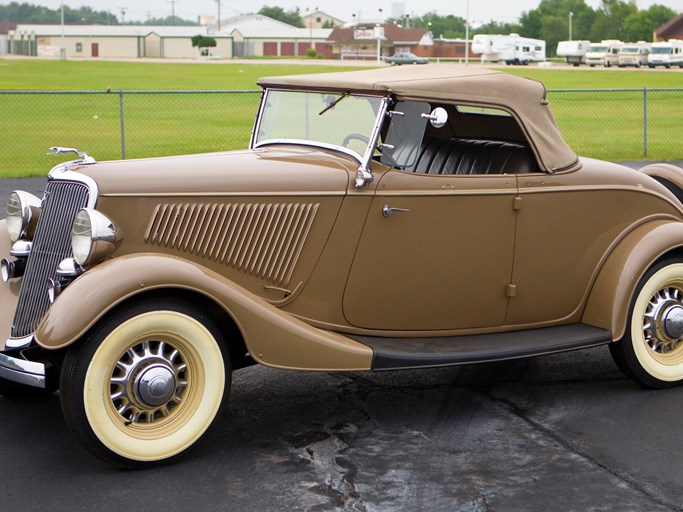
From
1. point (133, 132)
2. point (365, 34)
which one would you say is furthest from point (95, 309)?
point (365, 34)

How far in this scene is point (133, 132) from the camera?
2261cm

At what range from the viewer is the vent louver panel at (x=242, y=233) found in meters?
4.59

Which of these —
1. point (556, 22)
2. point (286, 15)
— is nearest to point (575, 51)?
point (556, 22)

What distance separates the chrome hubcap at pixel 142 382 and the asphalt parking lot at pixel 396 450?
0.28 m

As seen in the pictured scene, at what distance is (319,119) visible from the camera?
5.43 meters

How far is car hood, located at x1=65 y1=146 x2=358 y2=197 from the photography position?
14.9 feet

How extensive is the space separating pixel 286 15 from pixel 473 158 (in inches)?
7534

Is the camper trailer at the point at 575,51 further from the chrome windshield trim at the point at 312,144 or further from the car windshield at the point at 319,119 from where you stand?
the chrome windshield trim at the point at 312,144

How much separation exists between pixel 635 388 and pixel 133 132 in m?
18.6

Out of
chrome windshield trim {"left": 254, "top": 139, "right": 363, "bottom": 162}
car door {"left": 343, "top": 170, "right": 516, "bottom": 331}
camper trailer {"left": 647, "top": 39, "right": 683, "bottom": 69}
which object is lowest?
car door {"left": 343, "top": 170, "right": 516, "bottom": 331}

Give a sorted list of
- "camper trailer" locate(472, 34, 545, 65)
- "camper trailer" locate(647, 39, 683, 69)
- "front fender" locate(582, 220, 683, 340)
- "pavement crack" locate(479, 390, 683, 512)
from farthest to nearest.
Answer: "camper trailer" locate(472, 34, 545, 65) < "camper trailer" locate(647, 39, 683, 69) < "front fender" locate(582, 220, 683, 340) < "pavement crack" locate(479, 390, 683, 512)

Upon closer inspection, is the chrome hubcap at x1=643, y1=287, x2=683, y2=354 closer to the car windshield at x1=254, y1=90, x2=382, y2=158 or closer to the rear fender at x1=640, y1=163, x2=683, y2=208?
the rear fender at x1=640, y1=163, x2=683, y2=208

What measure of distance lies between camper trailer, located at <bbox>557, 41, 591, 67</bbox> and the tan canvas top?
7519 cm

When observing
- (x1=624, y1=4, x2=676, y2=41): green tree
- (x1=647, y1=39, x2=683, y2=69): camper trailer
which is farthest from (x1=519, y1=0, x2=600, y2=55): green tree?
(x1=647, y1=39, x2=683, y2=69): camper trailer
